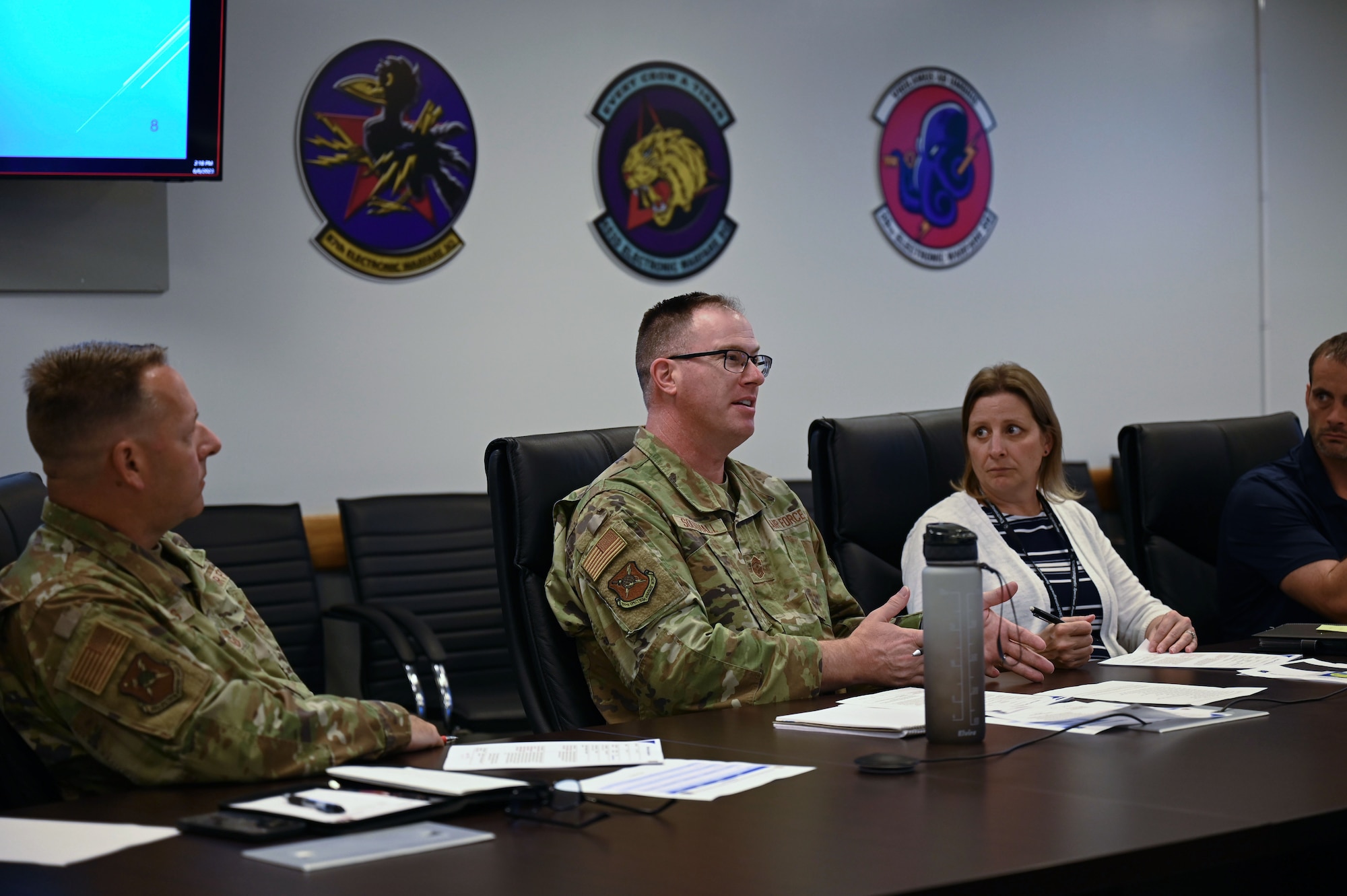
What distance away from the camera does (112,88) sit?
9.94 ft

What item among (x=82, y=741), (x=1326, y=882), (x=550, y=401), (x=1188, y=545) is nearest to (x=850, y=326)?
(x=550, y=401)

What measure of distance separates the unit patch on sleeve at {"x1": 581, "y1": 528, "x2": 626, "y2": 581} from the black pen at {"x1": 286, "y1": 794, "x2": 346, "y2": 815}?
2.98ft

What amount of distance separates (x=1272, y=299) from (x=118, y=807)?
16.5 ft

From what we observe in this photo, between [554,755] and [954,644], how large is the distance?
479 mm

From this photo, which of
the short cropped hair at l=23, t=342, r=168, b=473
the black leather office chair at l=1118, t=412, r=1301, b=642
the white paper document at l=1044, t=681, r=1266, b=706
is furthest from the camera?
the black leather office chair at l=1118, t=412, r=1301, b=642

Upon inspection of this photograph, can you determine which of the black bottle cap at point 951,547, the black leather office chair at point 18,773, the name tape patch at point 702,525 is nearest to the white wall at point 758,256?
the name tape patch at point 702,525

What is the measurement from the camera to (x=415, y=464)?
12.1 ft

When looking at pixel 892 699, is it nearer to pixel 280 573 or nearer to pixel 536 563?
pixel 536 563

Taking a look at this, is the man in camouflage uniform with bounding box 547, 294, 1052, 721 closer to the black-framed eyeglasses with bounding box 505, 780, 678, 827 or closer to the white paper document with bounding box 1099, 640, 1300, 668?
the white paper document with bounding box 1099, 640, 1300, 668

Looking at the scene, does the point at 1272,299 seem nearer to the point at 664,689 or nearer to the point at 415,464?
the point at 415,464

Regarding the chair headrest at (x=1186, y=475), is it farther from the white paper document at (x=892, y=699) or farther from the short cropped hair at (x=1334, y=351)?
the white paper document at (x=892, y=699)

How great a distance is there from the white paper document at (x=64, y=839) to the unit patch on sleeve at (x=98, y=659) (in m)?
0.19

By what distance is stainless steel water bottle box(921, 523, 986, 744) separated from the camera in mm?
1556

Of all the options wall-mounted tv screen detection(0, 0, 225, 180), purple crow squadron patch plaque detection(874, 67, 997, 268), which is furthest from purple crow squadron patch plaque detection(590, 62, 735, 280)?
wall-mounted tv screen detection(0, 0, 225, 180)
